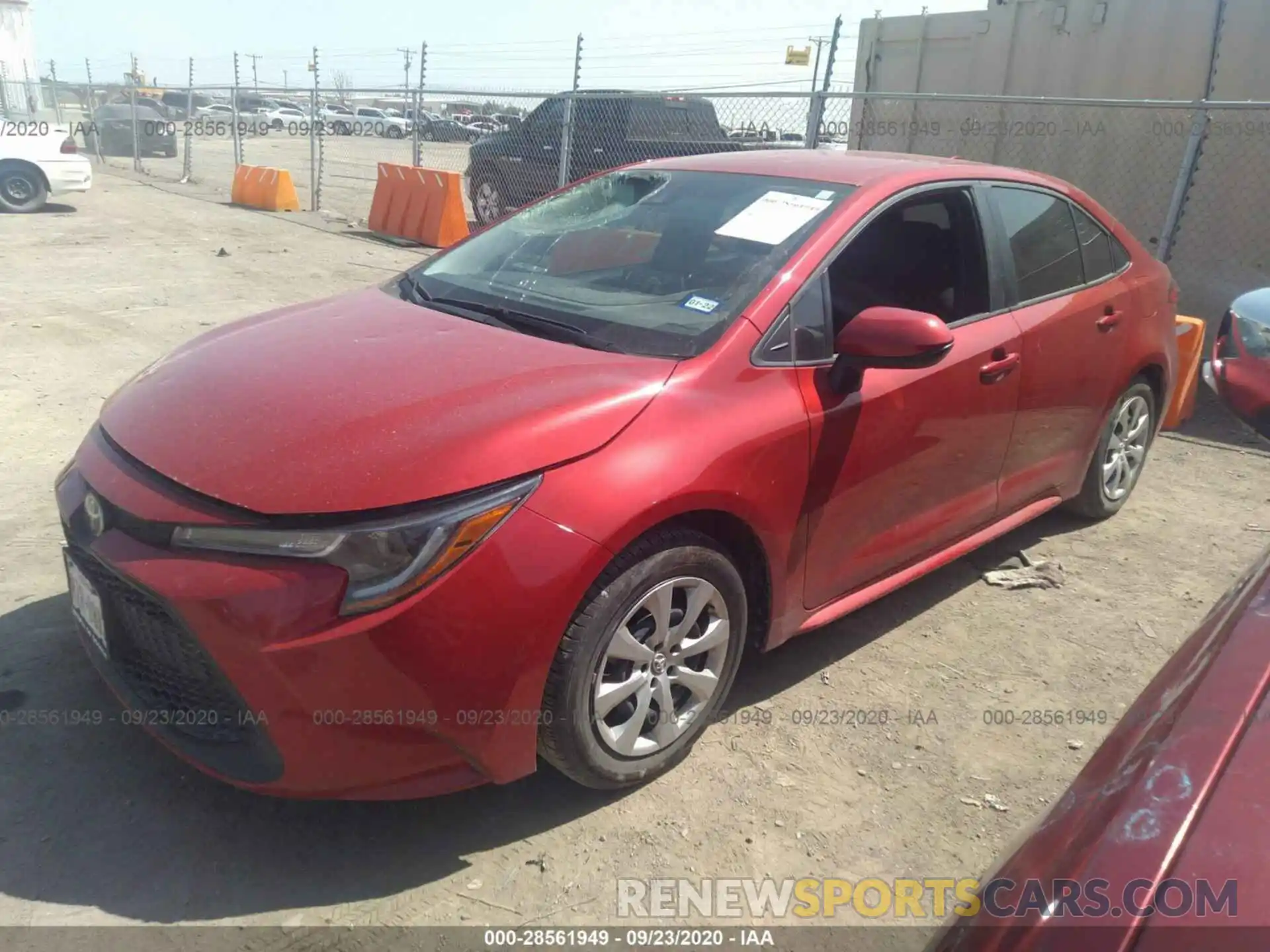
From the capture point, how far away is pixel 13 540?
402cm

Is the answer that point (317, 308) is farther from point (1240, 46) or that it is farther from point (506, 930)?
point (1240, 46)

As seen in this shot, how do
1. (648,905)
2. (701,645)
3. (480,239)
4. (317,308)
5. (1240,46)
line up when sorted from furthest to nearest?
1. (1240,46)
2. (480,239)
3. (317,308)
4. (701,645)
5. (648,905)

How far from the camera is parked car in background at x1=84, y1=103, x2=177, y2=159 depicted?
972 inches

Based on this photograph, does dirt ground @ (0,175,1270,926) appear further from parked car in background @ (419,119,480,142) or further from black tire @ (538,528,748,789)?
parked car in background @ (419,119,480,142)

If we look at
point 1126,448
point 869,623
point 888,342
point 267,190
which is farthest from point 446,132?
point 888,342

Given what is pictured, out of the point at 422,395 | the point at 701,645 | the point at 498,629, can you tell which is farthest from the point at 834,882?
the point at 422,395

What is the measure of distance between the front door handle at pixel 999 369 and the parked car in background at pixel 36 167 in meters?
14.5

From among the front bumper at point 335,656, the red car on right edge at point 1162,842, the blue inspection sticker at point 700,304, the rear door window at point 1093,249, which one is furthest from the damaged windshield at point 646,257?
the red car on right edge at point 1162,842

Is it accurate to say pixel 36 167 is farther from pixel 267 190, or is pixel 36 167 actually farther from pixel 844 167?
pixel 844 167

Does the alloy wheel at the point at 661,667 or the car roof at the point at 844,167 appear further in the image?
the car roof at the point at 844,167

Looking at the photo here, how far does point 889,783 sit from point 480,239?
8.02 feet

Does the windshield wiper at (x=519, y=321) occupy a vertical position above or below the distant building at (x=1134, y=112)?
below

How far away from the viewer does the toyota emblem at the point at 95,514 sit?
8.14 feet

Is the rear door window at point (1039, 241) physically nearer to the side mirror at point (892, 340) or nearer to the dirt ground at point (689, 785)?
the side mirror at point (892, 340)
